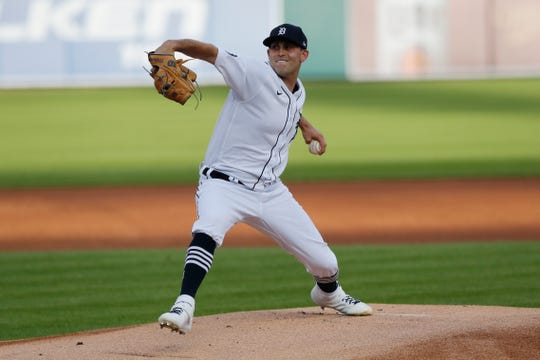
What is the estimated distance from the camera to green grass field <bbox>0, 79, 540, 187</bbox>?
750 inches

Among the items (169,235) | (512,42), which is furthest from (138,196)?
(512,42)

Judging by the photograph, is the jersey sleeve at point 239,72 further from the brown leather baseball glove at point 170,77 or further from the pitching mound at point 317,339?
the pitching mound at point 317,339

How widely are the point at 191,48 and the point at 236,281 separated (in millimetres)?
3630

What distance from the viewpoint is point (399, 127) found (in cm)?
2431

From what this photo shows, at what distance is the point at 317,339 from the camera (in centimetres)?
563

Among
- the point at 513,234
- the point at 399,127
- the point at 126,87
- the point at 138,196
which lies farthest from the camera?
the point at 126,87

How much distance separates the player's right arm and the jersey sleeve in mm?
61

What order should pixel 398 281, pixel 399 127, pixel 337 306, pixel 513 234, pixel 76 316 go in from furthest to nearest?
pixel 399 127, pixel 513 234, pixel 398 281, pixel 76 316, pixel 337 306

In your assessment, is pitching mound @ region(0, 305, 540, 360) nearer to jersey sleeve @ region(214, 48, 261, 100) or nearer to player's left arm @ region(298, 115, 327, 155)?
player's left arm @ region(298, 115, 327, 155)

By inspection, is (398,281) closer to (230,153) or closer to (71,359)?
(230,153)

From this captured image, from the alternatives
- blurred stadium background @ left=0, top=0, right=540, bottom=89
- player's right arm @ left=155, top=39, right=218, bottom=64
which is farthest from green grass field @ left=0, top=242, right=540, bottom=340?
blurred stadium background @ left=0, top=0, right=540, bottom=89

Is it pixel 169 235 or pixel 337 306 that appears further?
pixel 169 235

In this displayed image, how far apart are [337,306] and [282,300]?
4.66ft

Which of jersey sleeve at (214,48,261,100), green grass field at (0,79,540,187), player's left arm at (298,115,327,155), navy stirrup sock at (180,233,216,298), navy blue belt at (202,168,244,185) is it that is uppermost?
jersey sleeve at (214,48,261,100)
